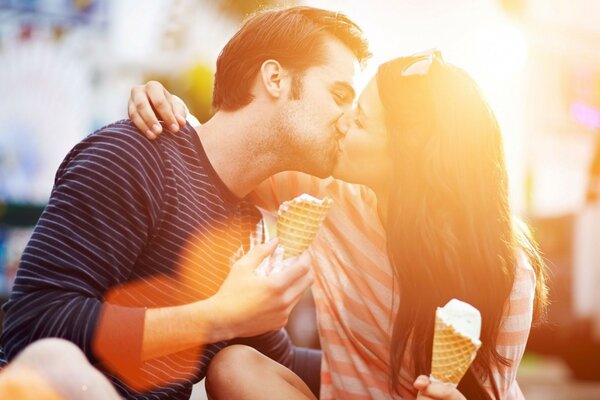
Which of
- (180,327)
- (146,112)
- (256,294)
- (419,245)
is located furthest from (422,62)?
(180,327)

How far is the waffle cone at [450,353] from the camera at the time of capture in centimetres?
245

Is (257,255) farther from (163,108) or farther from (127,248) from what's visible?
(163,108)

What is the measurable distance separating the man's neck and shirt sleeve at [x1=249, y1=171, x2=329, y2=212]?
201mm

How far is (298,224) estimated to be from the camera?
102 inches

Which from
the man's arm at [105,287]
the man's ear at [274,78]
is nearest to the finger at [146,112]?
the man's arm at [105,287]

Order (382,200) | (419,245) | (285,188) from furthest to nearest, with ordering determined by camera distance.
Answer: (285,188)
(382,200)
(419,245)

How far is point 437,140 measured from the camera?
3.24 m

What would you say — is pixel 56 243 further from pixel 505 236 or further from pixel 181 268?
pixel 505 236

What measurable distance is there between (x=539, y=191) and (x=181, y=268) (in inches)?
1103

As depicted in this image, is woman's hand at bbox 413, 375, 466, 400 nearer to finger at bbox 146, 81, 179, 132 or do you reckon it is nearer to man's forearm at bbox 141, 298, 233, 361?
man's forearm at bbox 141, 298, 233, 361

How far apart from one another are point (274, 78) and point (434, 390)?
1610 millimetres

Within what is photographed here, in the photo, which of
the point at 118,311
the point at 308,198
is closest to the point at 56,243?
the point at 118,311

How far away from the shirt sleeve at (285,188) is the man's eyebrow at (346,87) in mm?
420

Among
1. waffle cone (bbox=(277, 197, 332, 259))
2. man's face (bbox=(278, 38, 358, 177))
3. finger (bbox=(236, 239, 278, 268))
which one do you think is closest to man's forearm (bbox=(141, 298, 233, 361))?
finger (bbox=(236, 239, 278, 268))
